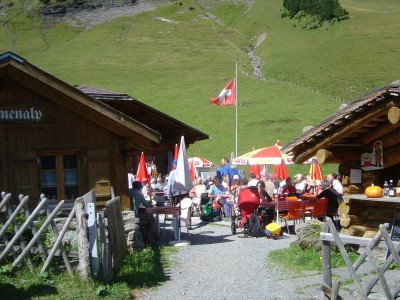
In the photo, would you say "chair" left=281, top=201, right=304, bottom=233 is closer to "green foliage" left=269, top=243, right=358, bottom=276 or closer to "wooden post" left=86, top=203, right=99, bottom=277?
"green foliage" left=269, top=243, right=358, bottom=276

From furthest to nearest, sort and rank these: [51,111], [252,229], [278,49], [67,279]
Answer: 1. [278,49]
2. [252,229]
3. [51,111]
4. [67,279]

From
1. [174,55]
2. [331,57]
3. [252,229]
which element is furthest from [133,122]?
[174,55]

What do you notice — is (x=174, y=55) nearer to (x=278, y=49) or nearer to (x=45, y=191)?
(x=278, y=49)

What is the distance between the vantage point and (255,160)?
59.8 feet

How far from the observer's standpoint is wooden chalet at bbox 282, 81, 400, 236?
1086cm

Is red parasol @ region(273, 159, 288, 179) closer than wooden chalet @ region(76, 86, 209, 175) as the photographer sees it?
Yes

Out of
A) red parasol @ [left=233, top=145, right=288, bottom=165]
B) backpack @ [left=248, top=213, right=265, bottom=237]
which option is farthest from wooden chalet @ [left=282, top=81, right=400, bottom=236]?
red parasol @ [left=233, top=145, right=288, bottom=165]

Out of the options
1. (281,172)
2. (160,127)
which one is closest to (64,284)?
(281,172)

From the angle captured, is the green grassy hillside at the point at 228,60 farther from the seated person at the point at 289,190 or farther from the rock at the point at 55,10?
the seated person at the point at 289,190

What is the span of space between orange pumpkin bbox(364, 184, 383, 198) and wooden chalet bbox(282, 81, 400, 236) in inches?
3.5

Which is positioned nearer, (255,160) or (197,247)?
→ (197,247)

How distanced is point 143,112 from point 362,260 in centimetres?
1754

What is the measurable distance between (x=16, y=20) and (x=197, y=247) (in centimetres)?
13618

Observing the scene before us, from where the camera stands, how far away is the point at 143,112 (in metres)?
24.1
